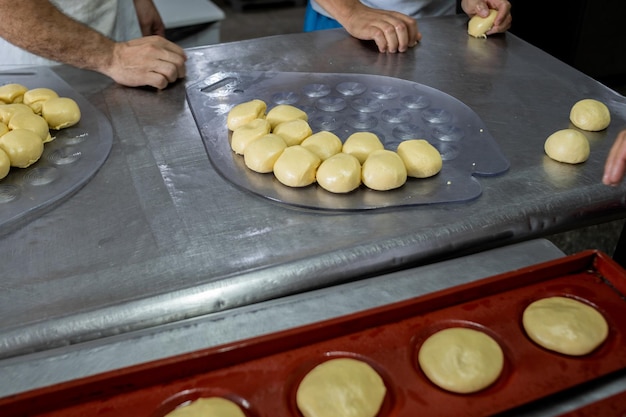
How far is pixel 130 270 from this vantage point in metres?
0.95

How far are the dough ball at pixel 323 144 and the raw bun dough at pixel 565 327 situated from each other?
0.51m

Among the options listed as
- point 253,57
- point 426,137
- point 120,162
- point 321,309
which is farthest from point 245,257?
point 253,57

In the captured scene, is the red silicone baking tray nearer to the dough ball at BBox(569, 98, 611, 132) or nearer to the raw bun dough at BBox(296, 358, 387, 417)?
the raw bun dough at BBox(296, 358, 387, 417)

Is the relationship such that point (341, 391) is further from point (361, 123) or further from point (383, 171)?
point (361, 123)

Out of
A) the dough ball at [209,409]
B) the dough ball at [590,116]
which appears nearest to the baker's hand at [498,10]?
the dough ball at [590,116]

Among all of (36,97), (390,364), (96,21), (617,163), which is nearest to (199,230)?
(390,364)

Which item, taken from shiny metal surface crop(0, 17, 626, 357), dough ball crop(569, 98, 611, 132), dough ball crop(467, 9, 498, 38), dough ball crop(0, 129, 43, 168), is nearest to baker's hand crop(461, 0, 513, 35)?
dough ball crop(467, 9, 498, 38)

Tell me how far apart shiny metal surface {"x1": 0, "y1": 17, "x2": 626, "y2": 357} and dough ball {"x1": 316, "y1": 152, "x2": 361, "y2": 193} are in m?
0.07

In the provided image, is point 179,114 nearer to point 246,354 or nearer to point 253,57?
point 253,57

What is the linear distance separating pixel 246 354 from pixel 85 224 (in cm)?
46

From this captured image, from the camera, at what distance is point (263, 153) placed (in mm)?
1172

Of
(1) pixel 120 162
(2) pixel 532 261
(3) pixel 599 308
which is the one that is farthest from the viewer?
(1) pixel 120 162

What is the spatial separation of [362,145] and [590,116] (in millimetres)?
576

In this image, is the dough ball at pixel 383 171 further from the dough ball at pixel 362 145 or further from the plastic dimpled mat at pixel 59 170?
the plastic dimpled mat at pixel 59 170
